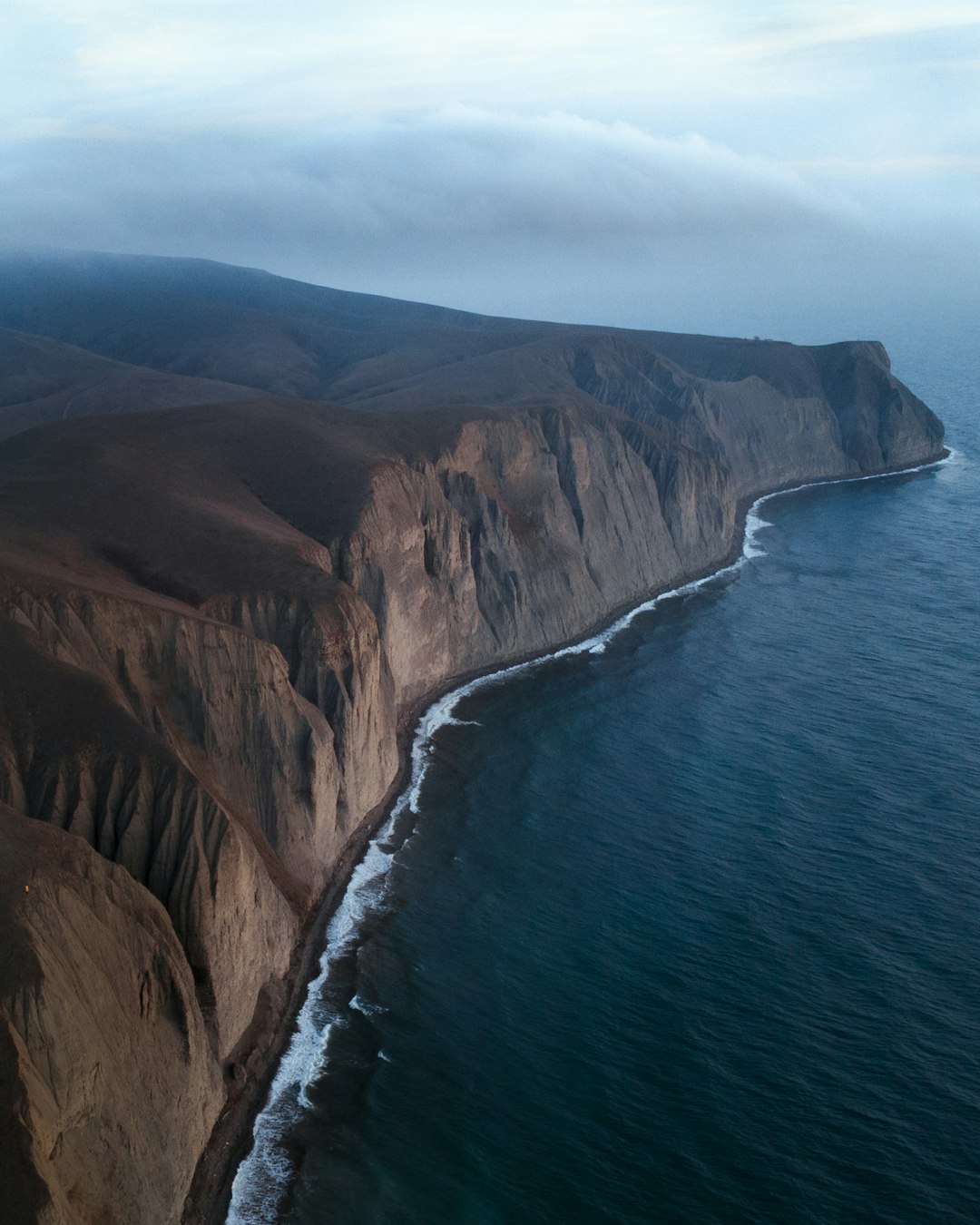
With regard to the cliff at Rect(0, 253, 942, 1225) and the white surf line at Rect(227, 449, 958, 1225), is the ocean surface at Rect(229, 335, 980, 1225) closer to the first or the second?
the white surf line at Rect(227, 449, 958, 1225)

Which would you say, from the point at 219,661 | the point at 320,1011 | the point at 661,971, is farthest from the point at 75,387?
the point at 661,971

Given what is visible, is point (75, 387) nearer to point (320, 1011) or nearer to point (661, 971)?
point (320, 1011)

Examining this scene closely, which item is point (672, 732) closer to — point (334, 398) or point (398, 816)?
point (398, 816)

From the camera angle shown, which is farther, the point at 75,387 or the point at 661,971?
the point at 75,387

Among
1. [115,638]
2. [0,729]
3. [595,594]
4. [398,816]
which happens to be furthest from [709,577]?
[0,729]

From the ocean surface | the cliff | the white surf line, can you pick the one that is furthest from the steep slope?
the ocean surface

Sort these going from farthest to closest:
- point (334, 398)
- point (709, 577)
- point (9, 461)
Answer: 1. point (334, 398)
2. point (709, 577)
3. point (9, 461)

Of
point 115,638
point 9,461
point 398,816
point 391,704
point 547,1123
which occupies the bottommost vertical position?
point 547,1123
